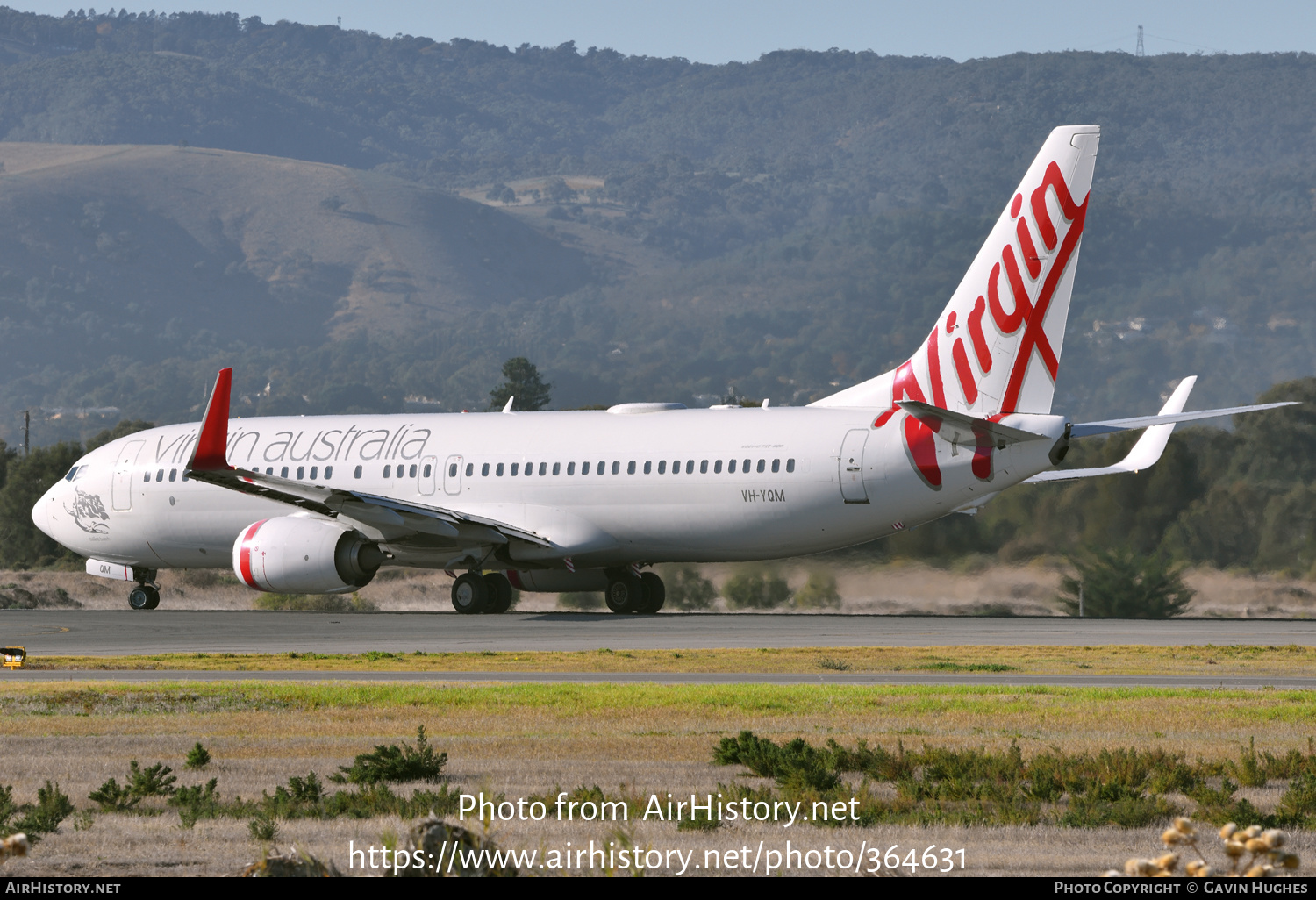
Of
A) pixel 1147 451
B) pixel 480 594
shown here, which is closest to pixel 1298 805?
pixel 1147 451

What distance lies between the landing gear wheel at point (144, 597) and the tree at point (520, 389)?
7651cm

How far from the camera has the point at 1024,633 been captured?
28438mm

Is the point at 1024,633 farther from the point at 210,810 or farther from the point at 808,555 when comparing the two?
the point at 210,810

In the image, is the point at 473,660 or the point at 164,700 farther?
the point at 473,660

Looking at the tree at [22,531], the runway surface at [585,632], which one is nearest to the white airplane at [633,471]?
the runway surface at [585,632]

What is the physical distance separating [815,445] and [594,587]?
733 centimetres

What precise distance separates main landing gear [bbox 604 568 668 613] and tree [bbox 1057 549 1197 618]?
919cm

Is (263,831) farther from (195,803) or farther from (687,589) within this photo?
(687,589)

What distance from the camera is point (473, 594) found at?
118ft

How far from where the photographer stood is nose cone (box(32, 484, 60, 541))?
42.2m

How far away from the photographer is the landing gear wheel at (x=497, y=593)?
119ft

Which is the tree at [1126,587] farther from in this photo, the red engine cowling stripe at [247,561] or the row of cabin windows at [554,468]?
the red engine cowling stripe at [247,561]

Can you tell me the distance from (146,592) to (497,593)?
10086mm
